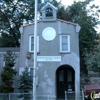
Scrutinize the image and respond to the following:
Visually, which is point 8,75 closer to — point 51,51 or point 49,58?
point 49,58

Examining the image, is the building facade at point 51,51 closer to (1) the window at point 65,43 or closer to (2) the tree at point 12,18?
(1) the window at point 65,43

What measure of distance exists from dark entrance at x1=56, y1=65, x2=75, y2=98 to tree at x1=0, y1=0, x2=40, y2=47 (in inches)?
631

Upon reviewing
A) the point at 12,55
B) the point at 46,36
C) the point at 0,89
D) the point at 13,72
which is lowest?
the point at 0,89

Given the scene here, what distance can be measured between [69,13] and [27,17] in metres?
7.31

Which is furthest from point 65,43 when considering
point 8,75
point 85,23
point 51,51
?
point 85,23

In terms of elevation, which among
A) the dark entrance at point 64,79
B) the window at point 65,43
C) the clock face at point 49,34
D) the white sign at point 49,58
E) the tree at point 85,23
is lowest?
the dark entrance at point 64,79

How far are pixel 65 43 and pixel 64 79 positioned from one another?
159 inches

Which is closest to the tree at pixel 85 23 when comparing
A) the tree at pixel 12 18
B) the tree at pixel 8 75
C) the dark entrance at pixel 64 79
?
the dark entrance at pixel 64 79

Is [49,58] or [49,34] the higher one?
[49,34]

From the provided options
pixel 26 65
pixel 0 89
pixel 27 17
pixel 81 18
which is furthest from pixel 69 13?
pixel 0 89

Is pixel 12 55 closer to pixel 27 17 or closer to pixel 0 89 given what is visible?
pixel 0 89

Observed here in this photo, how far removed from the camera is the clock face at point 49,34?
20.9 metres

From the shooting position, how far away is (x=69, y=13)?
1369 inches

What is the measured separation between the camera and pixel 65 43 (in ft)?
68.3
